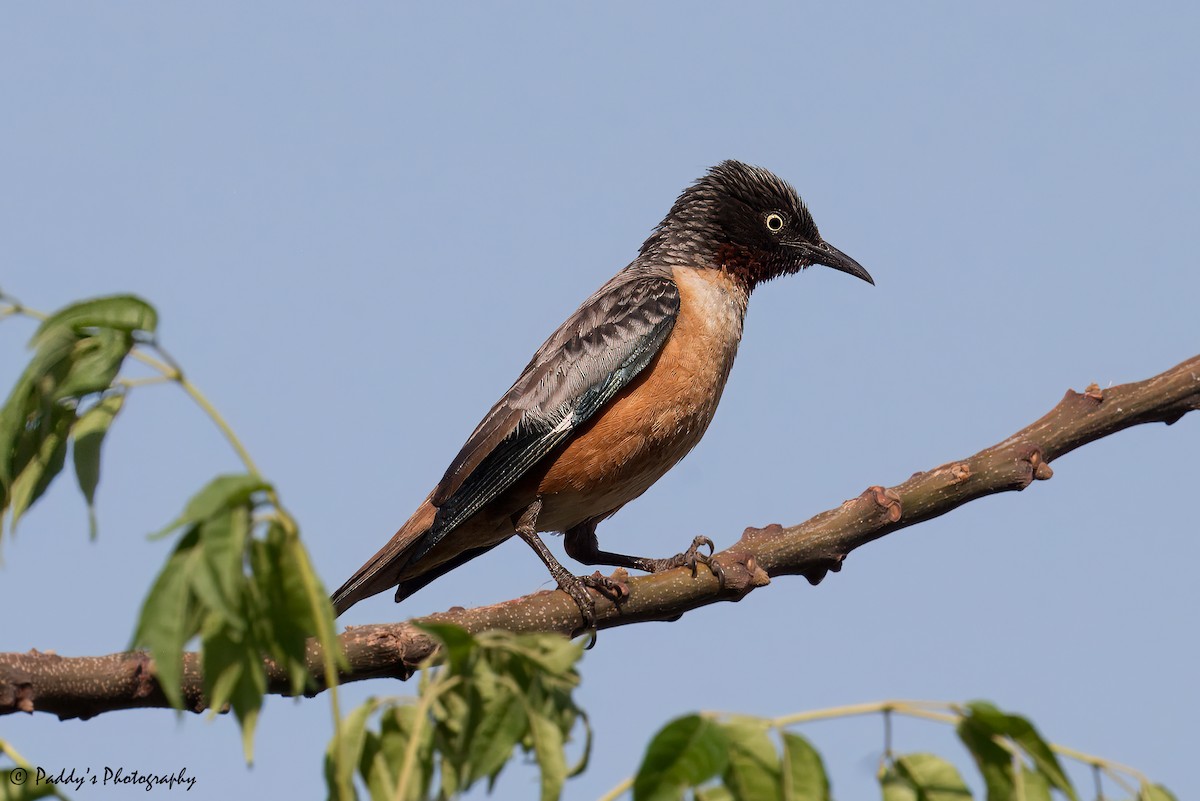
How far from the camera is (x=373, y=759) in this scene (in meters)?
2.57

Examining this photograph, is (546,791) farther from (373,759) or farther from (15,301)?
(15,301)

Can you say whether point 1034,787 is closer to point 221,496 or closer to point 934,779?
point 934,779

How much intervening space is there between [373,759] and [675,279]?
501 centimetres

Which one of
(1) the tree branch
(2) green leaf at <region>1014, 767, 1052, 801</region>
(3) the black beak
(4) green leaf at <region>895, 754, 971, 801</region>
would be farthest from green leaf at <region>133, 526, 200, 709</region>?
(3) the black beak

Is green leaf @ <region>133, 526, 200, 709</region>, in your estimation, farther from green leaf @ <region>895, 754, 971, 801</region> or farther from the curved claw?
the curved claw

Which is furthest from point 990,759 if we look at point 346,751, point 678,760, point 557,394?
point 557,394

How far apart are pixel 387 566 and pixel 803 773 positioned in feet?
13.8

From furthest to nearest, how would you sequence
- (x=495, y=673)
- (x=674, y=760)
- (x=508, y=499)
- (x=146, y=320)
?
(x=508, y=499), (x=146, y=320), (x=495, y=673), (x=674, y=760)

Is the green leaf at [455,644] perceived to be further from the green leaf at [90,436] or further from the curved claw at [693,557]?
the curved claw at [693,557]

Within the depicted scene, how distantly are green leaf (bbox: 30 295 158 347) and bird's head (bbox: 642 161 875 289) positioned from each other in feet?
16.7

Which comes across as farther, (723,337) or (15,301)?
(723,337)

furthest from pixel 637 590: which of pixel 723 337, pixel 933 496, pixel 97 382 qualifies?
pixel 97 382

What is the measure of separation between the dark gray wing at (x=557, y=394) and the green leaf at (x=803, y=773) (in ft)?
12.7

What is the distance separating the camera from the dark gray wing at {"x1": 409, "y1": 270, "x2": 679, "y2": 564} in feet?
20.7
